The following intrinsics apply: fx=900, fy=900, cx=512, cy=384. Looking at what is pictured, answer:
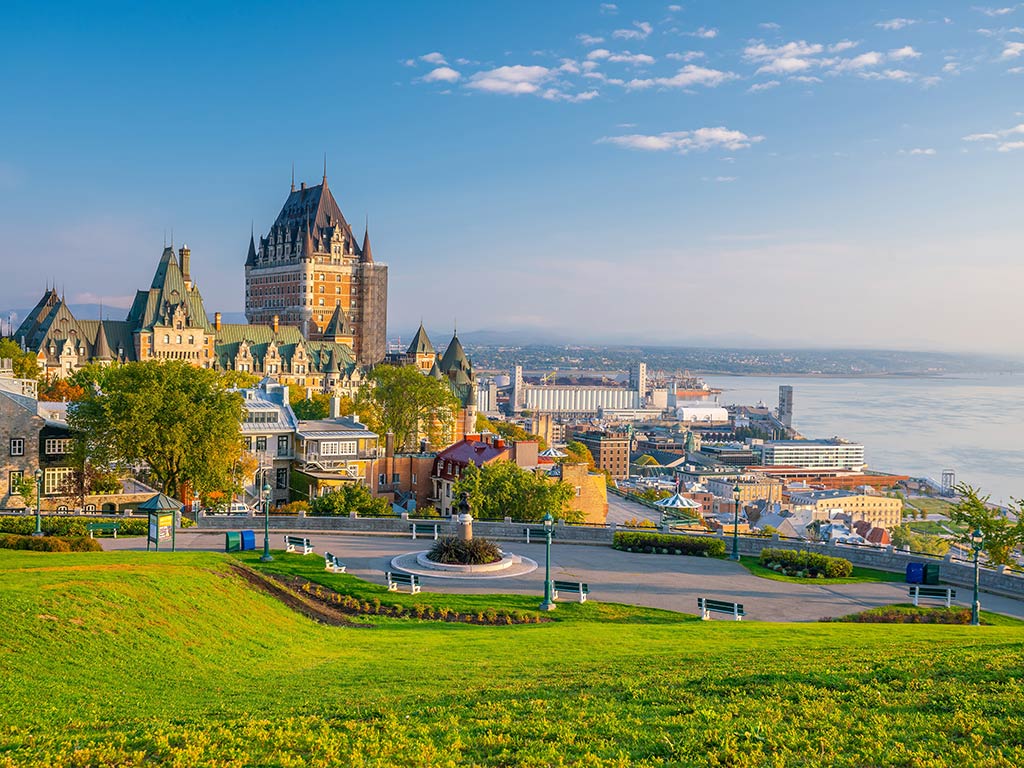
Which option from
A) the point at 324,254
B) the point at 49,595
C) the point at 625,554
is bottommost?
the point at 625,554

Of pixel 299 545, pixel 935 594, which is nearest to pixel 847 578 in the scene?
pixel 935 594

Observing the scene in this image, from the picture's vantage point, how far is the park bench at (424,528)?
35.6 meters

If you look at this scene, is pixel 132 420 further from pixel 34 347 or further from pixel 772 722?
pixel 34 347

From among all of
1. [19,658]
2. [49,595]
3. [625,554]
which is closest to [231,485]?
[625,554]

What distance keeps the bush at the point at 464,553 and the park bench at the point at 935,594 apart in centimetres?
1258

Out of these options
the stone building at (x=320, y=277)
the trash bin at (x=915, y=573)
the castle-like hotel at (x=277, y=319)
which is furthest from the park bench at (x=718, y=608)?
the stone building at (x=320, y=277)

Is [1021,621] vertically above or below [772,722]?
below

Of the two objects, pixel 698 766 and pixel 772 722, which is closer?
pixel 698 766

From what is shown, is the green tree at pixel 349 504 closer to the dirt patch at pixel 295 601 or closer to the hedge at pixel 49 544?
the hedge at pixel 49 544

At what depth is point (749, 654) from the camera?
16.0m

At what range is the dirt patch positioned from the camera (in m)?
21.8

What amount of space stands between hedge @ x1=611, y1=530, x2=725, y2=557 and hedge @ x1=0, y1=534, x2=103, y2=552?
60.3 ft

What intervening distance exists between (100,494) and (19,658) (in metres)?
29.2

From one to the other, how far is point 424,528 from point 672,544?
1004 cm
